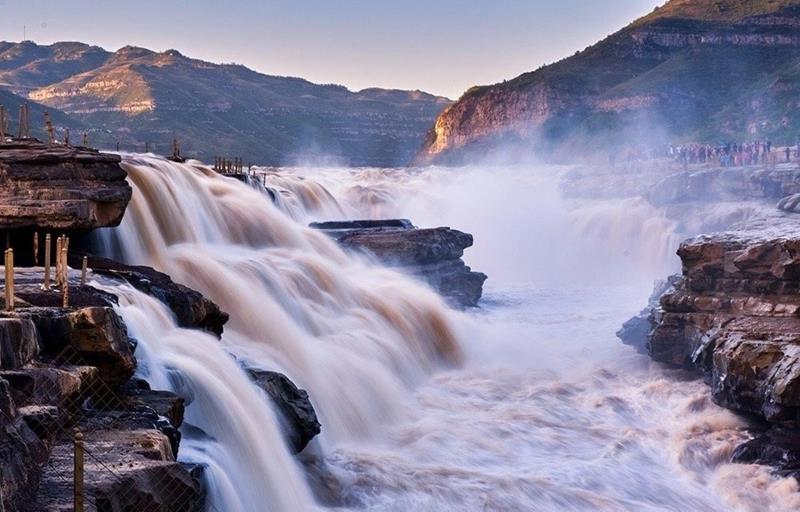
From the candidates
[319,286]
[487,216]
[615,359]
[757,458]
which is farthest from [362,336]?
[487,216]

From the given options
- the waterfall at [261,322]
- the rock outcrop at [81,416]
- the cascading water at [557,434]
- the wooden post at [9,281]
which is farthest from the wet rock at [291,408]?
the wooden post at [9,281]

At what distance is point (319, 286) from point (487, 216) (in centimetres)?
3900

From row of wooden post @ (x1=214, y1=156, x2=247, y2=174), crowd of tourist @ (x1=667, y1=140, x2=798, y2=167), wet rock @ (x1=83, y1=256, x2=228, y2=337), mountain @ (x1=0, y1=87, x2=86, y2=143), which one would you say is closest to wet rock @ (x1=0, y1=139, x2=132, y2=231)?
wet rock @ (x1=83, y1=256, x2=228, y2=337)

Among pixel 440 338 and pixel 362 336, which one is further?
pixel 440 338

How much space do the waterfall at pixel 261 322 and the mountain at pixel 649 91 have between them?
8088 cm

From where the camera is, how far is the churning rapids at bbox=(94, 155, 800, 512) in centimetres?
1698

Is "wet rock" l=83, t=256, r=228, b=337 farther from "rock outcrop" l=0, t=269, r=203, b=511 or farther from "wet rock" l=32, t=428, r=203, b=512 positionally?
"wet rock" l=32, t=428, r=203, b=512

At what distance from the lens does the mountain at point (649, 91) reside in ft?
391

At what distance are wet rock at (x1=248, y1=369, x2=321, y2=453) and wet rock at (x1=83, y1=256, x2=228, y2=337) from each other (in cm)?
158

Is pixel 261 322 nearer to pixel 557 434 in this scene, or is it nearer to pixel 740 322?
pixel 557 434

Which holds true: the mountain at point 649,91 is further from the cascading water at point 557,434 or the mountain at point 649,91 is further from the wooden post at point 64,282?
the wooden post at point 64,282

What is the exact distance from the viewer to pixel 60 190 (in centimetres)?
2142

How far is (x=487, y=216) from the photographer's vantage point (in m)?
65.9

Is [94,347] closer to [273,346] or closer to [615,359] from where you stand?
[273,346]
